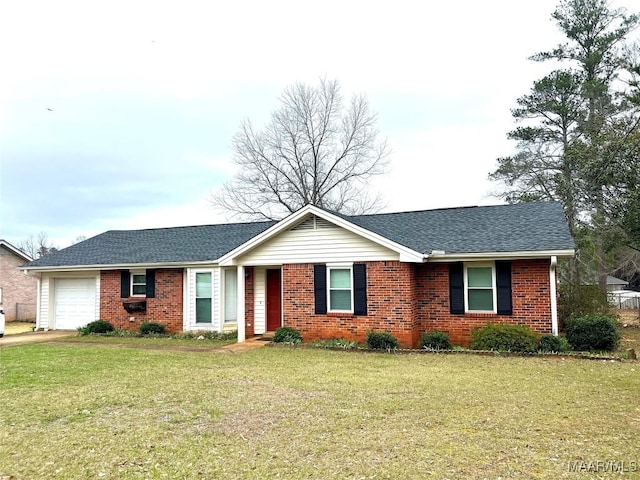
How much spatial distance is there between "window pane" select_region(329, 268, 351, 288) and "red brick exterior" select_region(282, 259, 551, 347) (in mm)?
597

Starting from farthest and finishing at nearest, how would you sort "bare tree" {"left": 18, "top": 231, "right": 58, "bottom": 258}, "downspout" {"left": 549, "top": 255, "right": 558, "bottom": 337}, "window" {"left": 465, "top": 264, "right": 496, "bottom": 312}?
"bare tree" {"left": 18, "top": 231, "right": 58, "bottom": 258} → "window" {"left": 465, "top": 264, "right": 496, "bottom": 312} → "downspout" {"left": 549, "top": 255, "right": 558, "bottom": 337}

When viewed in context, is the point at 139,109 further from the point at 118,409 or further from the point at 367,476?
the point at 367,476

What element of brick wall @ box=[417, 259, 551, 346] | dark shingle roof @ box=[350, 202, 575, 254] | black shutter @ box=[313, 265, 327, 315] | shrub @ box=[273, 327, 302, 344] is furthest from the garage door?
brick wall @ box=[417, 259, 551, 346]

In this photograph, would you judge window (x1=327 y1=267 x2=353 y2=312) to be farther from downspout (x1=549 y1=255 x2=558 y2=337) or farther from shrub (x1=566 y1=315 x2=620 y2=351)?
shrub (x1=566 y1=315 x2=620 y2=351)

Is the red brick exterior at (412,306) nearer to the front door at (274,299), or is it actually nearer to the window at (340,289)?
the window at (340,289)

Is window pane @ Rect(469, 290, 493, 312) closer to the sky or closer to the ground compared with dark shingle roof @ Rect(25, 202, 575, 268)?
closer to the ground

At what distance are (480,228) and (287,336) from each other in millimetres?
6586

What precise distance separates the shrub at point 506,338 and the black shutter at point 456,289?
0.99m

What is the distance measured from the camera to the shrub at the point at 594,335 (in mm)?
11797

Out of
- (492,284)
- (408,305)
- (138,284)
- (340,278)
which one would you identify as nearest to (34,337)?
(138,284)

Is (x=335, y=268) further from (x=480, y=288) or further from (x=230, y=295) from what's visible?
(x=230, y=295)

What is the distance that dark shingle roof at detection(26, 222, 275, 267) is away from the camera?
17422 mm

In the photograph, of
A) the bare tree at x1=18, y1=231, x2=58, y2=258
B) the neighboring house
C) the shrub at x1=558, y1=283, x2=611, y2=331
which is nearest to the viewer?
the shrub at x1=558, y1=283, x2=611, y2=331

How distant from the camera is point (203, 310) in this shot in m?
16.6
